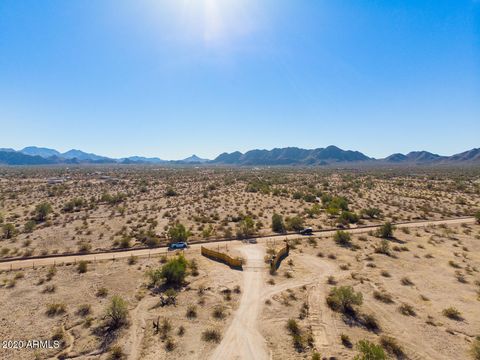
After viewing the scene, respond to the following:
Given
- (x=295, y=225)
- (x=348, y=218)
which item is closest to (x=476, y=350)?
(x=295, y=225)

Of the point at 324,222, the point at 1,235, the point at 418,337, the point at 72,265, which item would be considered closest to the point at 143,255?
the point at 72,265

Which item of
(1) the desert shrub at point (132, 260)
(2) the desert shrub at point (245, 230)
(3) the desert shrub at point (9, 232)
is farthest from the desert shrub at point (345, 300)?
(3) the desert shrub at point (9, 232)

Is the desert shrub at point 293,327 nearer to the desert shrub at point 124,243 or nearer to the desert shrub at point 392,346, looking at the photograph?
the desert shrub at point 392,346

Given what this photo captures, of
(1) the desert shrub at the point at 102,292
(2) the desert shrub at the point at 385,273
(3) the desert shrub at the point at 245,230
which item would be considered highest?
(3) the desert shrub at the point at 245,230

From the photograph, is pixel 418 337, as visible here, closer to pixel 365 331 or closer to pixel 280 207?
pixel 365 331

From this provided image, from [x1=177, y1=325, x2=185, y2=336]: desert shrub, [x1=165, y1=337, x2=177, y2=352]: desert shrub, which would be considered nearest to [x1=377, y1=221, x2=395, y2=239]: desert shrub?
[x1=177, y1=325, x2=185, y2=336]: desert shrub
